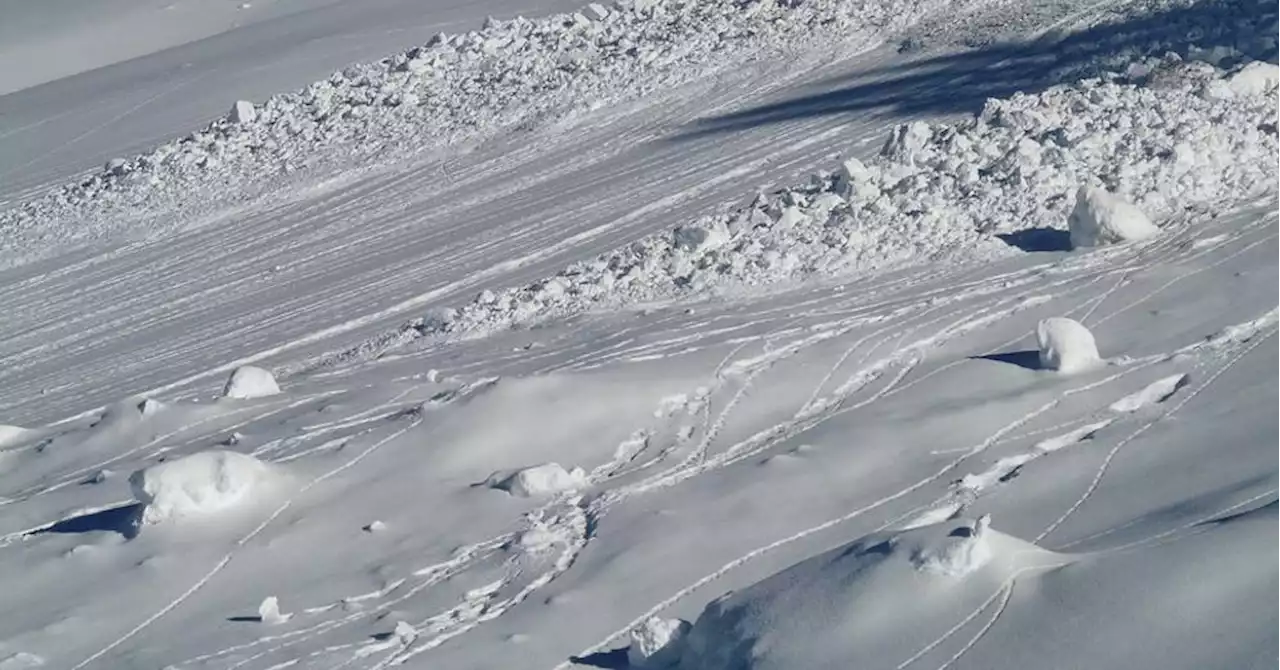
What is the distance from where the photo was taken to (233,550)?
681 centimetres

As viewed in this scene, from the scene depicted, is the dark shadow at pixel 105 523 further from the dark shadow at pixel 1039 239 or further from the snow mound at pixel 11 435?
the dark shadow at pixel 1039 239

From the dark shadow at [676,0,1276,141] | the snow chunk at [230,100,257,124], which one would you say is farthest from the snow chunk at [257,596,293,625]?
the snow chunk at [230,100,257,124]

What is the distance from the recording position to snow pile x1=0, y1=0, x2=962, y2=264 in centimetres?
1396

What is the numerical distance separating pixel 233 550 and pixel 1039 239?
5205 mm

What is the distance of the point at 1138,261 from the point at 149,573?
5.63 m

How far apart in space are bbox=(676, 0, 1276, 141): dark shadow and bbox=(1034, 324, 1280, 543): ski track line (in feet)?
15.0

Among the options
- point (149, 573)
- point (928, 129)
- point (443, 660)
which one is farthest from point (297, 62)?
point (443, 660)

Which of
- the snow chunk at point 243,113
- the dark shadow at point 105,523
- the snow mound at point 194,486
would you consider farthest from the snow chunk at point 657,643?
the snow chunk at point 243,113

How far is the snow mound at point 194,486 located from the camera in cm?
692

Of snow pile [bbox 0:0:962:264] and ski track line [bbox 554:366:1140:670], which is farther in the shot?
snow pile [bbox 0:0:962:264]

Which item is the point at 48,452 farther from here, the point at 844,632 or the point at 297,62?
the point at 297,62

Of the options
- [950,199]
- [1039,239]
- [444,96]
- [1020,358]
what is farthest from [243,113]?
[1020,358]

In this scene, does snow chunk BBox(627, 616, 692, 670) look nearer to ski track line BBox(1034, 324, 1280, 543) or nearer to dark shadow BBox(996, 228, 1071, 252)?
ski track line BBox(1034, 324, 1280, 543)

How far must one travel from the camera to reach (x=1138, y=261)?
351 inches
